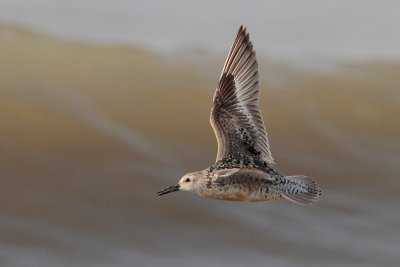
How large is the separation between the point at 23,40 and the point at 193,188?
748cm

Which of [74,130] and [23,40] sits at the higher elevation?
[23,40]

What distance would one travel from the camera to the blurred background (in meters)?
14.1

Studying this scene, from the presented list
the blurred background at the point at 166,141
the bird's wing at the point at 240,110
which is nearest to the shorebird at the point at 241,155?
the bird's wing at the point at 240,110

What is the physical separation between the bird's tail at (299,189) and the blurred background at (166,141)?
4844 millimetres

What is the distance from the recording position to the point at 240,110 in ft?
31.7

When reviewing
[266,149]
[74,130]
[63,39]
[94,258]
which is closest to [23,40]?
[63,39]

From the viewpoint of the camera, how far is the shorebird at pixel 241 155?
8984 mm

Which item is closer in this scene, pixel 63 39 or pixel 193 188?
pixel 193 188

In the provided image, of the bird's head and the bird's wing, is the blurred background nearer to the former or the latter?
the bird's wing

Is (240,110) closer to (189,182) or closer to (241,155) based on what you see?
(241,155)

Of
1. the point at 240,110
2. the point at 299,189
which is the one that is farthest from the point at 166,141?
the point at 299,189

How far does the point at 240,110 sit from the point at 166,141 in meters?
5.58

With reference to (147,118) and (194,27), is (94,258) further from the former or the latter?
(194,27)

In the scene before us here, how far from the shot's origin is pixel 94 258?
13.7 meters
